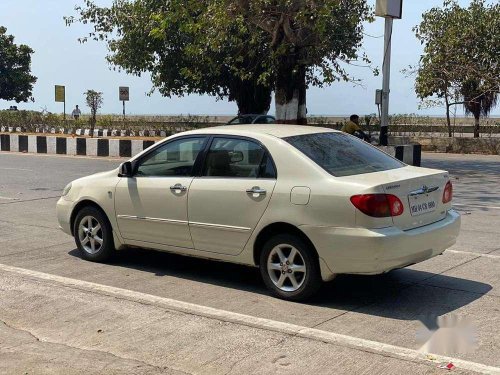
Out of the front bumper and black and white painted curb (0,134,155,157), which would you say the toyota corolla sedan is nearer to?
the front bumper

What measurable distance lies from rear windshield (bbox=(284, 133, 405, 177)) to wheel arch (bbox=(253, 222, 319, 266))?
0.59 metres

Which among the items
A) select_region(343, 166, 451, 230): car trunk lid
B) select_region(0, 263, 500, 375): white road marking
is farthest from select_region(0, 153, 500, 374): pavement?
select_region(343, 166, 451, 230): car trunk lid

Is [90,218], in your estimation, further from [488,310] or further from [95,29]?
[95,29]

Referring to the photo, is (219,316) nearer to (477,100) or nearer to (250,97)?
(477,100)

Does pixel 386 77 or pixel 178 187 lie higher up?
pixel 386 77

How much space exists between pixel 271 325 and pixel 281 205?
1.09m

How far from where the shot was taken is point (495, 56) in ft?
83.4

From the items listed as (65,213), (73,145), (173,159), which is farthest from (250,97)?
(173,159)

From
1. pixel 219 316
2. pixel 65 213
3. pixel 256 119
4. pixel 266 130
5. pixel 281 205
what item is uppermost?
pixel 256 119

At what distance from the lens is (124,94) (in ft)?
109

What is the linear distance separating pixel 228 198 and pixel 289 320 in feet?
4.41

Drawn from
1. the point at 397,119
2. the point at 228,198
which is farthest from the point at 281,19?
the point at 397,119

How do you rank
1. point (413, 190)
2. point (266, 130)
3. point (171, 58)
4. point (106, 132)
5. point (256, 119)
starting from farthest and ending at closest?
point (106, 132) → point (171, 58) → point (256, 119) → point (266, 130) → point (413, 190)

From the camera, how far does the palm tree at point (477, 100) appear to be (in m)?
26.6
